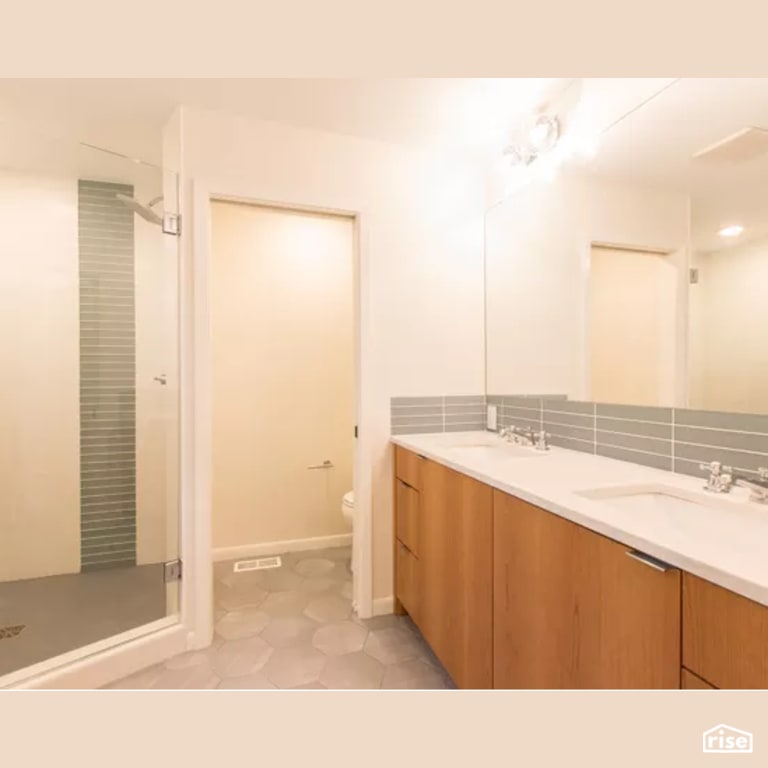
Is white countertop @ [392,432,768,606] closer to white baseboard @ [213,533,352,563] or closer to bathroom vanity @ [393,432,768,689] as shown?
bathroom vanity @ [393,432,768,689]

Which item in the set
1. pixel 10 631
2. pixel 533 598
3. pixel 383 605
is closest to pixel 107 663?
pixel 10 631

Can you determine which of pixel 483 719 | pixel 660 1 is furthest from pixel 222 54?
pixel 483 719

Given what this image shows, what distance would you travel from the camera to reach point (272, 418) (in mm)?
2717

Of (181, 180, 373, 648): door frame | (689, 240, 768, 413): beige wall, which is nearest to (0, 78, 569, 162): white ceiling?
(181, 180, 373, 648): door frame

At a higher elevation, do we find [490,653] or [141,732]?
[141,732]

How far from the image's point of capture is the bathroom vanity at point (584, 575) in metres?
0.60

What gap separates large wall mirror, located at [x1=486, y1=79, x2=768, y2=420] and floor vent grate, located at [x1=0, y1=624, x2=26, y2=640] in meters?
2.43

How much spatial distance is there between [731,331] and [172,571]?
2.25 metres

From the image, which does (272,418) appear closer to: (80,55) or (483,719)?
(80,55)

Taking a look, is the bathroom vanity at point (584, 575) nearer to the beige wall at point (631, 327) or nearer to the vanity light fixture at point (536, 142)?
the beige wall at point (631, 327)

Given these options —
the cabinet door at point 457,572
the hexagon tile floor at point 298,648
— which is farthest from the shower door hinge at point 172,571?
the cabinet door at point 457,572

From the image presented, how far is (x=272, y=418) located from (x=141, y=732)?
2.08 metres

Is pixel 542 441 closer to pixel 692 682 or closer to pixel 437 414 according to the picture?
pixel 437 414

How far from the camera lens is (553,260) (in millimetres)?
1776
